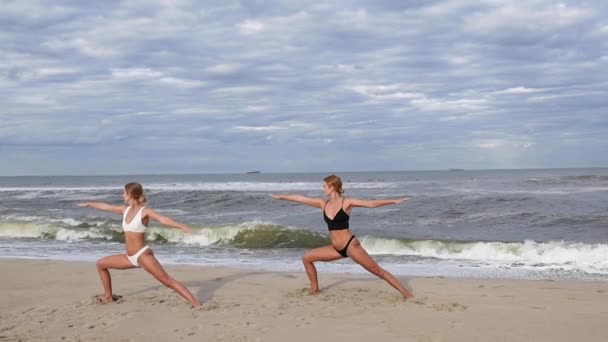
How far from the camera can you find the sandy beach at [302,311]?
5918 mm

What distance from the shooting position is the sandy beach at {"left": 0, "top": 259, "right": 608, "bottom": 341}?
5918 mm

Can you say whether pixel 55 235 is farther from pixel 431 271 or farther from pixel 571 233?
pixel 571 233

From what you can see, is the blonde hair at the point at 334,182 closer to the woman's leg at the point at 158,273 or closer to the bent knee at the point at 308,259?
the bent knee at the point at 308,259

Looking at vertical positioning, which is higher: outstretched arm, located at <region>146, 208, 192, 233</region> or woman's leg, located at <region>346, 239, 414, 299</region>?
outstretched arm, located at <region>146, 208, 192, 233</region>

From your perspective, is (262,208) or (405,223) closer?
(405,223)

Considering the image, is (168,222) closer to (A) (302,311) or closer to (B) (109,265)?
(B) (109,265)

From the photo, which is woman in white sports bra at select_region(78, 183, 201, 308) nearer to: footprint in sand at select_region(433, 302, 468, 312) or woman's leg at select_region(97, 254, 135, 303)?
woman's leg at select_region(97, 254, 135, 303)

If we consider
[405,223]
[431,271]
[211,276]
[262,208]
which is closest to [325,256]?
[211,276]

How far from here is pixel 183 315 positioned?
21.9ft

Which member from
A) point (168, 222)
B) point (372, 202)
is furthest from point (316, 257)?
point (168, 222)

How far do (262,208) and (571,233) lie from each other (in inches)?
563

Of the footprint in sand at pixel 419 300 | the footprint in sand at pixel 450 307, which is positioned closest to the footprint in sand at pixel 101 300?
the footprint in sand at pixel 419 300

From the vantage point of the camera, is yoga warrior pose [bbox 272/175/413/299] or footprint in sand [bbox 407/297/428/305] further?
yoga warrior pose [bbox 272/175/413/299]

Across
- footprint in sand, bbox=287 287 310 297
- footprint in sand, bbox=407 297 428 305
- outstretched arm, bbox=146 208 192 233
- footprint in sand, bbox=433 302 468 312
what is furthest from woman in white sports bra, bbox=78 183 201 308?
footprint in sand, bbox=433 302 468 312
